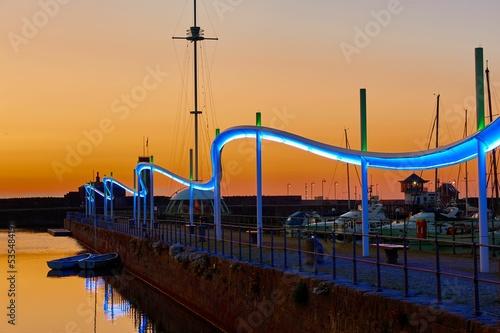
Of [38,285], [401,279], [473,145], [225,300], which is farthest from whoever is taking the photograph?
[38,285]

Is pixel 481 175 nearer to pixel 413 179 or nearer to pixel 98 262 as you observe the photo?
pixel 98 262

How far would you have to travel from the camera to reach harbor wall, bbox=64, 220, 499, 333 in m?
12.5

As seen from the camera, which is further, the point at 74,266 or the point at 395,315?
the point at 74,266

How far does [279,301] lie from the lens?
1809 cm

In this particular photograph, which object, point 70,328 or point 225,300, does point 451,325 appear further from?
point 70,328

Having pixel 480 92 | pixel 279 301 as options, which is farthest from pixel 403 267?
pixel 480 92

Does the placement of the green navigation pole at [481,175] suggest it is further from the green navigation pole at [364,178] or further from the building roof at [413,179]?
the building roof at [413,179]

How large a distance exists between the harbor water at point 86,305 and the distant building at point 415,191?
53556 mm

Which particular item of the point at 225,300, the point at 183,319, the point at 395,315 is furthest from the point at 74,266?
the point at 395,315

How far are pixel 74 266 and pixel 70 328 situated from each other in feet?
61.9

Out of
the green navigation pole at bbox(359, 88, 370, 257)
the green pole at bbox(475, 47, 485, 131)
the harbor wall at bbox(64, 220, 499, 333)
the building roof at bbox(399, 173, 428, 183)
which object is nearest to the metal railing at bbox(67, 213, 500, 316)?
the harbor wall at bbox(64, 220, 499, 333)

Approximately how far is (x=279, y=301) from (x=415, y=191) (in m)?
74.9

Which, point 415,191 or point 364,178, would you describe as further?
point 415,191

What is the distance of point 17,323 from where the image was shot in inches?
1128
